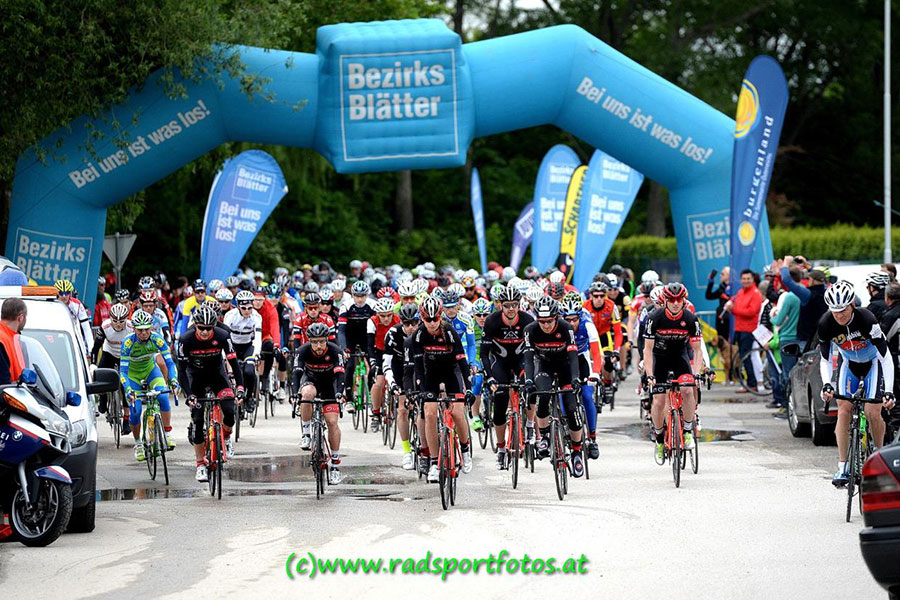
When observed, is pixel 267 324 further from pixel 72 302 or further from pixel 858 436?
pixel 858 436

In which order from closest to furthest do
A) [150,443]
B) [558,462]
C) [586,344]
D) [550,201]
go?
[558,462] → [150,443] → [586,344] → [550,201]

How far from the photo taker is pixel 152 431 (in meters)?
15.2

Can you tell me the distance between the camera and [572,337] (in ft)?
46.3

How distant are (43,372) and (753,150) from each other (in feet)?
45.5

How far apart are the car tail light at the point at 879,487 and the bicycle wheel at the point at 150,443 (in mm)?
8916

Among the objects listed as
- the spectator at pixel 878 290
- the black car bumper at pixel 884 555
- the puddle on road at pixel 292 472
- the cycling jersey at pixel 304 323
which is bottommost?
the puddle on road at pixel 292 472

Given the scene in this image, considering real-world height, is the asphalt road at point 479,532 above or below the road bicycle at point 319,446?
below

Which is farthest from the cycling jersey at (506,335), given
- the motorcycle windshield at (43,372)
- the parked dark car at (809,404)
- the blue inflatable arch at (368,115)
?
the blue inflatable arch at (368,115)

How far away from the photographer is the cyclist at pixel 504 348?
14984 mm

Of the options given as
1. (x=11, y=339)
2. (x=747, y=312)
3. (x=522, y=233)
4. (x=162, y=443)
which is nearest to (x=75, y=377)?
(x=11, y=339)

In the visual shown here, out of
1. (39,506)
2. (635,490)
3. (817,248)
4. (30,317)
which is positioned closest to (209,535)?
(39,506)

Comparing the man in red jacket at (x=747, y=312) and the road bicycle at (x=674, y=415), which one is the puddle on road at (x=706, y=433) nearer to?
the road bicycle at (x=674, y=415)

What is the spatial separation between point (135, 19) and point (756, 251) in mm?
9907

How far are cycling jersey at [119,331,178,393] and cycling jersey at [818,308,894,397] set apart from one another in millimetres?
6665
